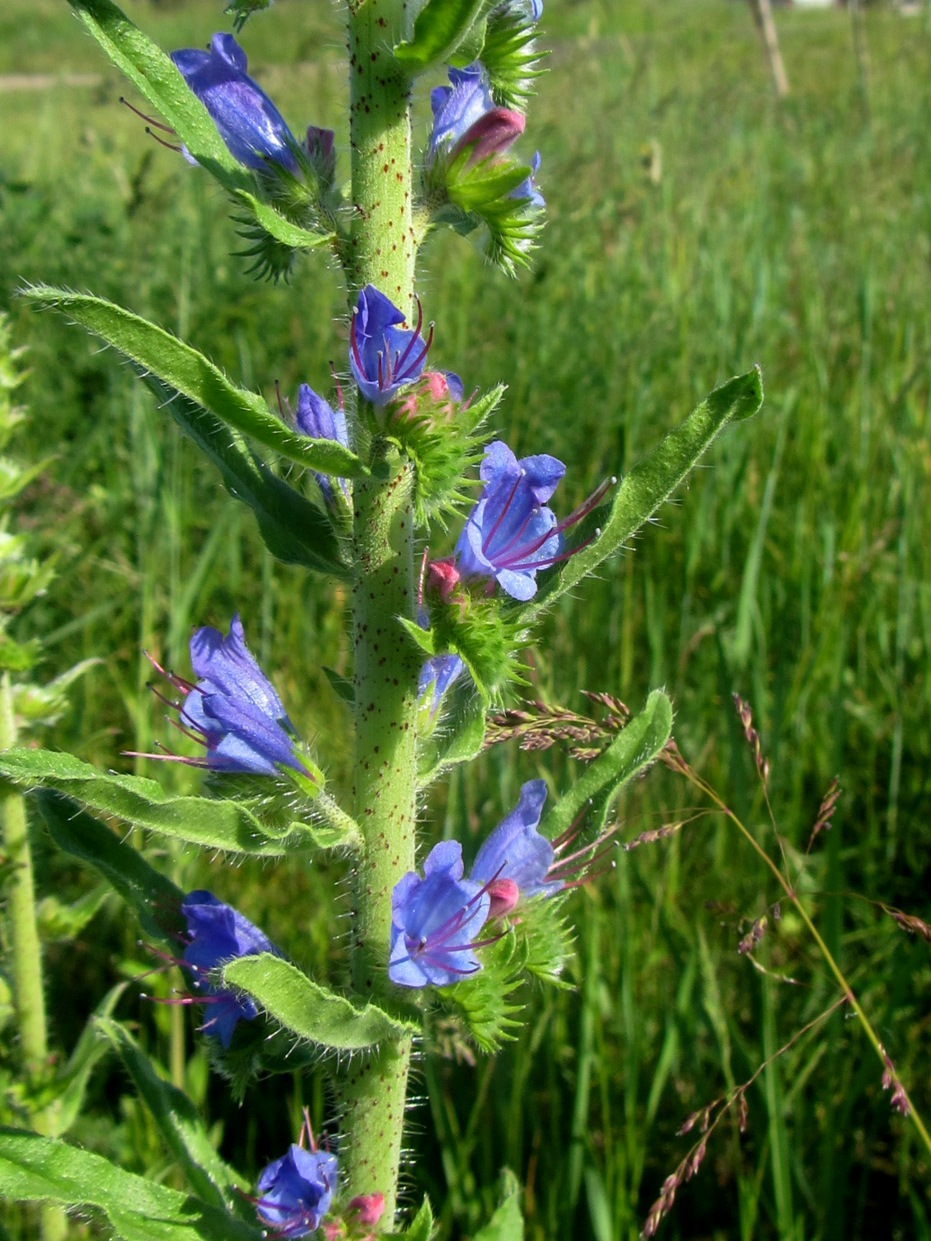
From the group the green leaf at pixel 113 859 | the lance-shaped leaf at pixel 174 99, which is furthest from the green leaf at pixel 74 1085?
the lance-shaped leaf at pixel 174 99

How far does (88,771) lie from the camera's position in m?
1.19

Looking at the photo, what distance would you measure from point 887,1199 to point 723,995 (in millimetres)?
453

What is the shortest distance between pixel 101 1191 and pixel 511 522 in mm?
913

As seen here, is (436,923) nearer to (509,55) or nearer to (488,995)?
(488,995)

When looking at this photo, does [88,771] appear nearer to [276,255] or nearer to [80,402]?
[276,255]

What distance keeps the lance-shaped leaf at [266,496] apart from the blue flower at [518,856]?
389 mm

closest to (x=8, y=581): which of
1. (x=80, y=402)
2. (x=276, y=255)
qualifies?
(x=276, y=255)

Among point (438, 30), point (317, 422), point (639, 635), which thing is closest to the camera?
point (438, 30)

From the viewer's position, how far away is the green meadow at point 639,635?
6.82ft

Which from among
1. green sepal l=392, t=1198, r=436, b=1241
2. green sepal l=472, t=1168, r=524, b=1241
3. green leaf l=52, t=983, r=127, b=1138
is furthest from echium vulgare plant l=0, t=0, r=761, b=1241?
green leaf l=52, t=983, r=127, b=1138

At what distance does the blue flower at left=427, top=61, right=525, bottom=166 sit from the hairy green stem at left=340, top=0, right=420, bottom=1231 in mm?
87

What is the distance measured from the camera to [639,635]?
10.00ft

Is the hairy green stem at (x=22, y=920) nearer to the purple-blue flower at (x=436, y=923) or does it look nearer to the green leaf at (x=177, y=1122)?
the green leaf at (x=177, y=1122)

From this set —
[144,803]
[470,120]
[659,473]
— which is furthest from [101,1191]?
[470,120]
